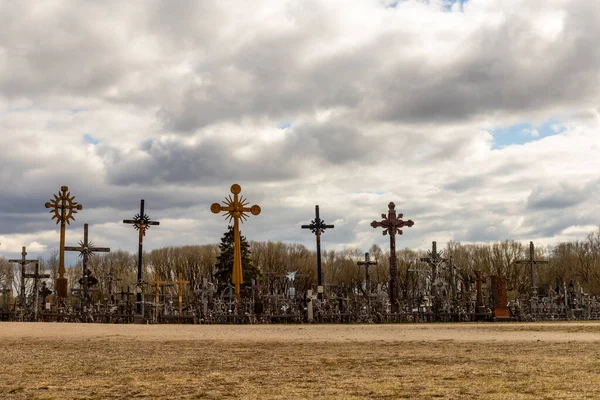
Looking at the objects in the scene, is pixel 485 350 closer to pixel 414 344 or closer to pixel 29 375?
pixel 414 344

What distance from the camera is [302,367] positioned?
563 inches

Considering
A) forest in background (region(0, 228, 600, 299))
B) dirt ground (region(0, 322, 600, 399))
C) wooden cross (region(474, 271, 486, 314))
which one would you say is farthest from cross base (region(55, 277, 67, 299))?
forest in background (region(0, 228, 600, 299))

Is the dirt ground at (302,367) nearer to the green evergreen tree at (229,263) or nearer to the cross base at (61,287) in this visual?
the cross base at (61,287)

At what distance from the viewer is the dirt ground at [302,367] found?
35.5ft

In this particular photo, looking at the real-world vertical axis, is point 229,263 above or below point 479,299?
above

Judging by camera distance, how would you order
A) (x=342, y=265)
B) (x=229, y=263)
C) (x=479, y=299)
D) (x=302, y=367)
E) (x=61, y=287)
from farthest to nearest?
(x=342, y=265) → (x=229, y=263) → (x=61, y=287) → (x=479, y=299) → (x=302, y=367)

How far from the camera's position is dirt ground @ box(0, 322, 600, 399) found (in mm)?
10828

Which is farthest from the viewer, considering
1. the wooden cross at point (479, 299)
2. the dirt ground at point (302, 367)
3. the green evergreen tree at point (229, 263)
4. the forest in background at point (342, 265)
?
the forest in background at point (342, 265)

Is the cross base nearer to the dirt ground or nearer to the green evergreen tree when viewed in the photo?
the dirt ground

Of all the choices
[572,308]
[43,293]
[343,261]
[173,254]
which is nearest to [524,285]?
[343,261]

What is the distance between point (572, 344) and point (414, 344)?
4.15 m

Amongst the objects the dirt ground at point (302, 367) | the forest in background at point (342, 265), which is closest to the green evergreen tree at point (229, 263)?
the forest in background at point (342, 265)

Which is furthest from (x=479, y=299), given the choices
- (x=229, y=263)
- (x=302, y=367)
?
(x=229, y=263)

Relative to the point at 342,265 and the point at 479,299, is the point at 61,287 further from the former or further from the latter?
the point at 342,265
